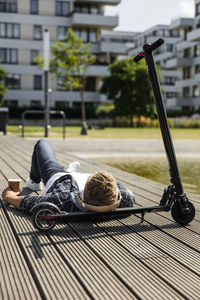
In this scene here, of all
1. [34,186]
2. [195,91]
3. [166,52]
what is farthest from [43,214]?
[166,52]

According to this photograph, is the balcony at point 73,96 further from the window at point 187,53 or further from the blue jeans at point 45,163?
the blue jeans at point 45,163

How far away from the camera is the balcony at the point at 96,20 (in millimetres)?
50294

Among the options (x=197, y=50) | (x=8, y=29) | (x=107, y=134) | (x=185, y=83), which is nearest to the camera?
(x=107, y=134)

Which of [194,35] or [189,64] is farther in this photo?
[189,64]

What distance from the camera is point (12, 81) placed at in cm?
5166

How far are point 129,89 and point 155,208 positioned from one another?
40.6 metres

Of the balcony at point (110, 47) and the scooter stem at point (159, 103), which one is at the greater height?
the balcony at point (110, 47)

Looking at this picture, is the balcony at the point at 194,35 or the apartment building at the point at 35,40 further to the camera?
the balcony at the point at 194,35

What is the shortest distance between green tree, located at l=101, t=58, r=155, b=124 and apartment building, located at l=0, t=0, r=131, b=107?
7.11 meters

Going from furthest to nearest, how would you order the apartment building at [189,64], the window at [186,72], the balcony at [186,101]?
the window at [186,72] < the balcony at [186,101] < the apartment building at [189,64]

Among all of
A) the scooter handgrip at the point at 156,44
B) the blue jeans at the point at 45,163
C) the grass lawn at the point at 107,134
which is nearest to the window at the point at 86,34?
the grass lawn at the point at 107,134

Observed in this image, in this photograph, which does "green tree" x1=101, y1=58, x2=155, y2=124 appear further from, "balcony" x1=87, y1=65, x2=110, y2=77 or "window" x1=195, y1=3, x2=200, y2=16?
"window" x1=195, y1=3, x2=200, y2=16

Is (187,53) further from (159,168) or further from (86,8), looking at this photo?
(159,168)

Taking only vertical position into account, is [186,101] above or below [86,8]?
below
